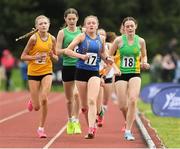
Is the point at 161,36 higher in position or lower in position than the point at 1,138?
higher

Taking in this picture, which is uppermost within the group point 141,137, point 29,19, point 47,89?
point 29,19

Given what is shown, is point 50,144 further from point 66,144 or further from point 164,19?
point 164,19

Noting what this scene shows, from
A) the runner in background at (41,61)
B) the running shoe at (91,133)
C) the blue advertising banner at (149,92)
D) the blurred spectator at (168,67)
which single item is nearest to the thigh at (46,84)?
the runner in background at (41,61)

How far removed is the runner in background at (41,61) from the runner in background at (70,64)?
11.3 inches

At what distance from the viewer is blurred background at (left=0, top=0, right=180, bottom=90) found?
5541 centimetres

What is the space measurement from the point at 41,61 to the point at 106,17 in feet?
139

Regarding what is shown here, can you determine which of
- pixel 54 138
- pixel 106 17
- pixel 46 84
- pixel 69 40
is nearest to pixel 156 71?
pixel 106 17

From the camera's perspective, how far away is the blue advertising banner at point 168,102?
20219 mm

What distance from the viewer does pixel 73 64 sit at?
1540 centimetres

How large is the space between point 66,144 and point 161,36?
1784 inches

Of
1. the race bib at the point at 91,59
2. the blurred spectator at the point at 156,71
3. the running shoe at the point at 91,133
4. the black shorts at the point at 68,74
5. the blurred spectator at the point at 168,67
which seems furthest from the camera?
the blurred spectator at the point at 156,71

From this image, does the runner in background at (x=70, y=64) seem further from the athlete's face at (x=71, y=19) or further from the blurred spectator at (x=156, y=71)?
the blurred spectator at (x=156, y=71)

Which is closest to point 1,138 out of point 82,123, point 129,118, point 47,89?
point 47,89

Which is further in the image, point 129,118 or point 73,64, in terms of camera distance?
point 73,64
